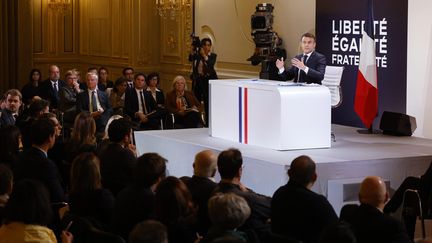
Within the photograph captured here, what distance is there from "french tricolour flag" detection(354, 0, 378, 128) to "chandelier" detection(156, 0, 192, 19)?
5038 mm

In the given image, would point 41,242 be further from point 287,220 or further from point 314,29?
point 314,29

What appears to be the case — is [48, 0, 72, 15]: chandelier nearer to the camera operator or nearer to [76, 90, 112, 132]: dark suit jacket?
the camera operator

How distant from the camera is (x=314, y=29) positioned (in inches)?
440

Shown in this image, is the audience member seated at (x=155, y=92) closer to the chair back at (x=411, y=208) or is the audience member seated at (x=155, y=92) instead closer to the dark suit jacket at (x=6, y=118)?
the dark suit jacket at (x=6, y=118)

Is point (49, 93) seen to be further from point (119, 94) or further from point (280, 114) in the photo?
point (280, 114)

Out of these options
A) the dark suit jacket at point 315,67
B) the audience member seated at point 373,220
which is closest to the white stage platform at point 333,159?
the dark suit jacket at point 315,67

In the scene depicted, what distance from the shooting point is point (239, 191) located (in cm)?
512

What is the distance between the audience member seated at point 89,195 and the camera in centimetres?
484

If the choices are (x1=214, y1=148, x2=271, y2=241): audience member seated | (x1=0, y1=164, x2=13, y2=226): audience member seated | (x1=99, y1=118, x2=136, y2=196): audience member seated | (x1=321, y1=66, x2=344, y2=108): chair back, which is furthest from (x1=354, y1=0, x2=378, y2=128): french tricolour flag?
(x1=0, y1=164, x2=13, y2=226): audience member seated

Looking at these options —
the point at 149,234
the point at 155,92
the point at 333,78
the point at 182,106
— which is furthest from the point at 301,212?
the point at 155,92

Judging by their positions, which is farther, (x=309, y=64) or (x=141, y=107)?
(x=141, y=107)

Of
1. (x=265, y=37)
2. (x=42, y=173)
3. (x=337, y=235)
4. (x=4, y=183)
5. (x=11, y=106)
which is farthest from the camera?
(x=265, y=37)

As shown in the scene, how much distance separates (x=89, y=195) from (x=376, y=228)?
1603 millimetres

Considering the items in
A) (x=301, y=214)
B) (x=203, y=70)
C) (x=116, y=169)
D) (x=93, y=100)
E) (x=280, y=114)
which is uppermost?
(x=203, y=70)
